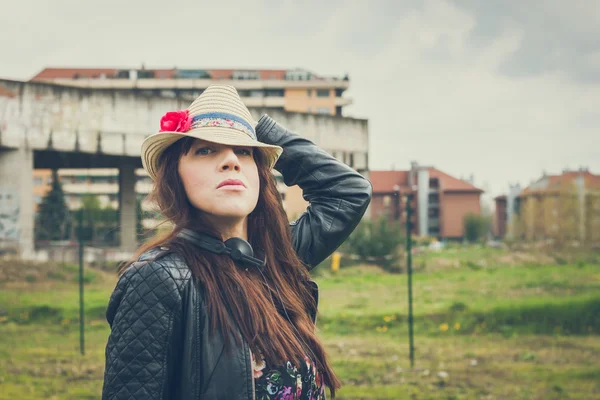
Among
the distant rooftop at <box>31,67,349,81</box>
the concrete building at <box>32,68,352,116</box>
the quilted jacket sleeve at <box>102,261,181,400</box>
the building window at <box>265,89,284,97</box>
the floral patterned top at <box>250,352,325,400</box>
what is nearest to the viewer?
the quilted jacket sleeve at <box>102,261,181,400</box>

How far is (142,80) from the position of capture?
6869 centimetres

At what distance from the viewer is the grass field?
6.68 metres

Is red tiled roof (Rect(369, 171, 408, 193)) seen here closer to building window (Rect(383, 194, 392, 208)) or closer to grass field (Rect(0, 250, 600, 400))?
building window (Rect(383, 194, 392, 208))

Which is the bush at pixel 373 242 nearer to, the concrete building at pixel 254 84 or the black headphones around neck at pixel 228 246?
the black headphones around neck at pixel 228 246

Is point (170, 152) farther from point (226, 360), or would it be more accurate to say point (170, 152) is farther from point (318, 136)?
point (318, 136)

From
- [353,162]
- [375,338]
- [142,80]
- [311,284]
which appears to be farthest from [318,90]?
[311,284]

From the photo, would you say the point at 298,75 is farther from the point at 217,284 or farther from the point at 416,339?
the point at 217,284

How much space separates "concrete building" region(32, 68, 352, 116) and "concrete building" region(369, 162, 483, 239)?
438 inches

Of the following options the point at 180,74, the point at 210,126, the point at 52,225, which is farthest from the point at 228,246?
the point at 180,74

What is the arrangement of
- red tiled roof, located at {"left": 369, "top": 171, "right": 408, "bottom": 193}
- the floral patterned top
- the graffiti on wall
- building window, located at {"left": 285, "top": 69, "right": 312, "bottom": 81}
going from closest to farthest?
1. the floral patterned top
2. the graffiti on wall
3. building window, located at {"left": 285, "top": 69, "right": 312, "bottom": 81}
4. red tiled roof, located at {"left": 369, "top": 171, "right": 408, "bottom": 193}

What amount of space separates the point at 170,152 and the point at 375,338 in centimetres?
778

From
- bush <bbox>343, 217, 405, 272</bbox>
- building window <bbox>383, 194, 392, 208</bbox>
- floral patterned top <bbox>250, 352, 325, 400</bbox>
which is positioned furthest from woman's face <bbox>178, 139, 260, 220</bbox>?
building window <bbox>383, 194, 392, 208</bbox>

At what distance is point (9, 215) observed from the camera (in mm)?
14086

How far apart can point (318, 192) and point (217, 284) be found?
719 millimetres
